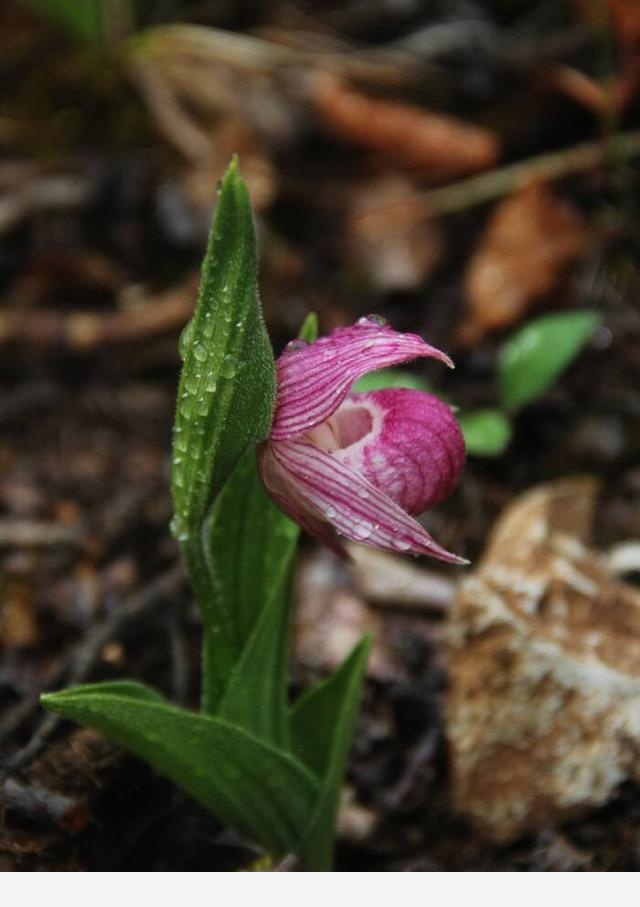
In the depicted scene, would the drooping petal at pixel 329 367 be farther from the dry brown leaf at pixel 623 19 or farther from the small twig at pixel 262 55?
the small twig at pixel 262 55

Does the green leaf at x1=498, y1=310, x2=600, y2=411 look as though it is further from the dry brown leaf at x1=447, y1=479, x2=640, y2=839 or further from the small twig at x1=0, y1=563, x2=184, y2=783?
the small twig at x1=0, y1=563, x2=184, y2=783

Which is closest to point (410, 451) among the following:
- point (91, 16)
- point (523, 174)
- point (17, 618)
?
point (17, 618)

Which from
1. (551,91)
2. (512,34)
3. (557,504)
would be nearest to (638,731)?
(557,504)

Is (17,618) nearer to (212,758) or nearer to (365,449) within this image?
(212,758)

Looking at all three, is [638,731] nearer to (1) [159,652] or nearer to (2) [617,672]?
(2) [617,672]

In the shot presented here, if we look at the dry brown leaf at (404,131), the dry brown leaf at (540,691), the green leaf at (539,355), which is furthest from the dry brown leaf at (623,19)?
the dry brown leaf at (540,691)

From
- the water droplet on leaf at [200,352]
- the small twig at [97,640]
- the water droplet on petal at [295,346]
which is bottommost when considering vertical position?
the small twig at [97,640]
